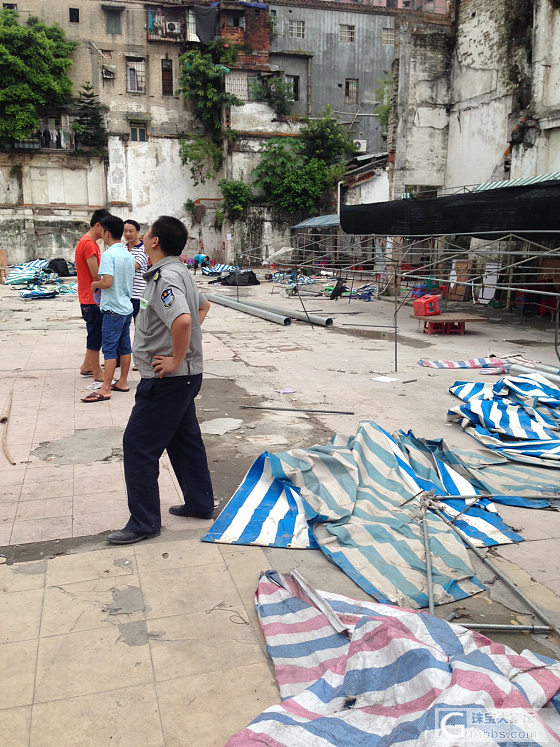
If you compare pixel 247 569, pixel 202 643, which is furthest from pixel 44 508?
pixel 202 643

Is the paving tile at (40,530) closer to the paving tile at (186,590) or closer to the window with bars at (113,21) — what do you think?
the paving tile at (186,590)

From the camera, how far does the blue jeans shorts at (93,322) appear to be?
6.66 metres

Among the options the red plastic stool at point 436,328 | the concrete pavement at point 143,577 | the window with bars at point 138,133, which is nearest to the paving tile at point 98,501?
the concrete pavement at point 143,577

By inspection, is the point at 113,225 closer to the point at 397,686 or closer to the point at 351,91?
the point at 397,686

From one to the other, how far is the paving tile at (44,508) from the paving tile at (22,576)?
56cm

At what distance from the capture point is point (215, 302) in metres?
17.7

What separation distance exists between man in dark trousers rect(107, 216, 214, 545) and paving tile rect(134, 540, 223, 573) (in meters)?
0.13

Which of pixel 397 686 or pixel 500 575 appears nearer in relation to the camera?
pixel 397 686

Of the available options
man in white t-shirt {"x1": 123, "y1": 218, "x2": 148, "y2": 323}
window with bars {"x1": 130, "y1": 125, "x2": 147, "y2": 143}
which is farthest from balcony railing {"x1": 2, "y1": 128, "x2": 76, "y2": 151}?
man in white t-shirt {"x1": 123, "y1": 218, "x2": 148, "y2": 323}

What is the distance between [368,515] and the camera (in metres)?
3.68

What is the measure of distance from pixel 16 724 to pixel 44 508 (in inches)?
72.0

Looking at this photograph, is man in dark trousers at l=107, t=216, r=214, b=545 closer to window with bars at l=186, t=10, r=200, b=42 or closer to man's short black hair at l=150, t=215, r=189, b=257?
man's short black hair at l=150, t=215, r=189, b=257

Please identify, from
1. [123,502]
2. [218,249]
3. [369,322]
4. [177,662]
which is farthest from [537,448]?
[218,249]

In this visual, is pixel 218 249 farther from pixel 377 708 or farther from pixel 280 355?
pixel 377 708
